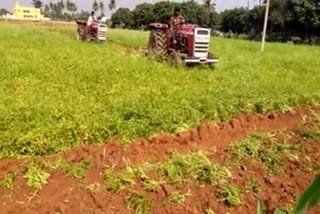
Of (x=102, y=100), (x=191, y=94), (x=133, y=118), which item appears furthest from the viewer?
(x=191, y=94)

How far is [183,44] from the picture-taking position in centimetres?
1418

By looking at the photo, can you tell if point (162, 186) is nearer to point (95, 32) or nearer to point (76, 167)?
point (76, 167)

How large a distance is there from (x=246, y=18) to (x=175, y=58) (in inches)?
2373

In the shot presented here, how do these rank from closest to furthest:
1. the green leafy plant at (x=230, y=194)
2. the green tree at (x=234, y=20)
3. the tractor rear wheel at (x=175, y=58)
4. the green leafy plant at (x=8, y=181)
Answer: the green leafy plant at (x=8, y=181)
the green leafy plant at (x=230, y=194)
the tractor rear wheel at (x=175, y=58)
the green tree at (x=234, y=20)

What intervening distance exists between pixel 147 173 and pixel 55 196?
0.96 m

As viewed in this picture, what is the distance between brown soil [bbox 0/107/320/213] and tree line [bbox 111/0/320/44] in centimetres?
4219

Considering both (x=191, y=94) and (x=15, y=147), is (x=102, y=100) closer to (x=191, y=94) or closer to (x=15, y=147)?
(x=191, y=94)

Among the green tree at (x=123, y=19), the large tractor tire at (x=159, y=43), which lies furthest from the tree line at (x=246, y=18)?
the large tractor tire at (x=159, y=43)

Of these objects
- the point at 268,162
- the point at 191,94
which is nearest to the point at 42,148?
the point at 268,162

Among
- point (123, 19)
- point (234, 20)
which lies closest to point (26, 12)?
point (123, 19)

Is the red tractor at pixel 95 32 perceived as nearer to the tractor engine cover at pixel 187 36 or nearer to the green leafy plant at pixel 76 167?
the tractor engine cover at pixel 187 36

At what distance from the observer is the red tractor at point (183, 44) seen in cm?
1366

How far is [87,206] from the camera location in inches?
165

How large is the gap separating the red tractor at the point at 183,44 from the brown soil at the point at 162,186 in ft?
23.3
